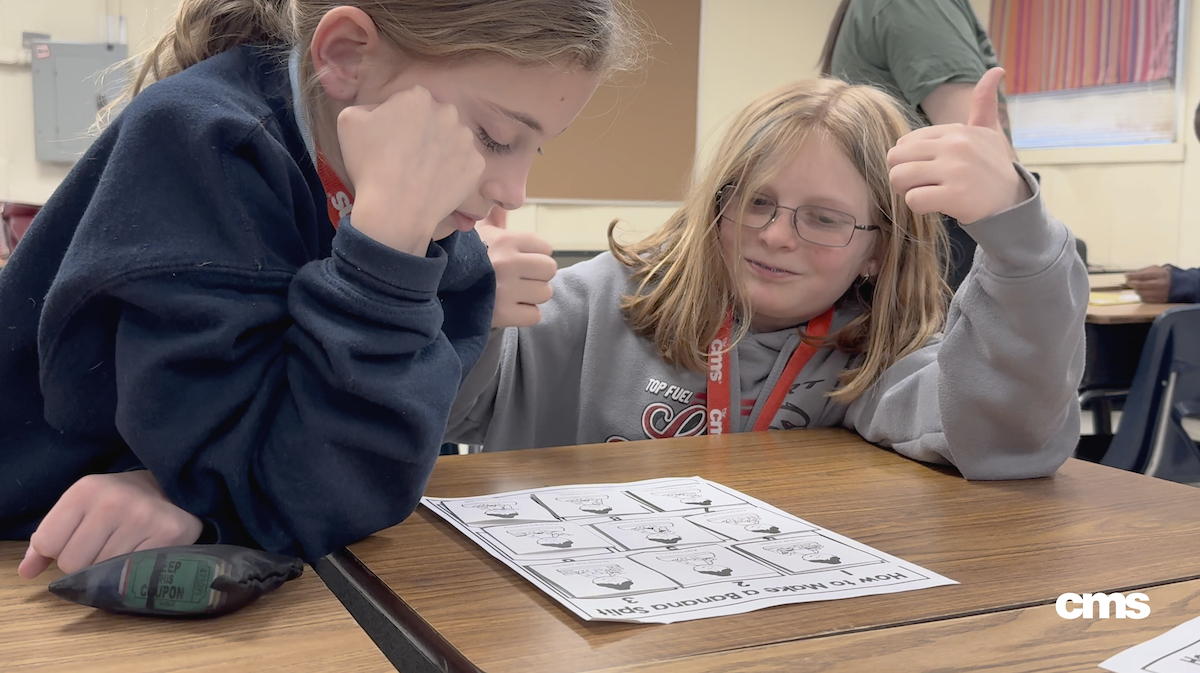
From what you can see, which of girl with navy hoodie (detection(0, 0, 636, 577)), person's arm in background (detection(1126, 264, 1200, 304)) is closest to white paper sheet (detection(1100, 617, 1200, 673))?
girl with navy hoodie (detection(0, 0, 636, 577))

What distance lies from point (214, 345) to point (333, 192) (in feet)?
0.73

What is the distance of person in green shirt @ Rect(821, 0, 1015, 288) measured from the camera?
7.04 feet

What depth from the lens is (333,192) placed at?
2.91ft

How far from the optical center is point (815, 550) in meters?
0.82

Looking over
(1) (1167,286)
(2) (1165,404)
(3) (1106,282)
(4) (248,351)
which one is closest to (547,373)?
(4) (248,351)

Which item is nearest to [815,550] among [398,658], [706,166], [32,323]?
[398,658]

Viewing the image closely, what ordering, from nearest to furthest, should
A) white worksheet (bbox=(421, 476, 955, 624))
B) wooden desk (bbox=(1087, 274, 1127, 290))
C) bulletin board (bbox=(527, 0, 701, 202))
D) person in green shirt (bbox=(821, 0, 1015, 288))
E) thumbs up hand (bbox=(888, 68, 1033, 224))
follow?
white worksheet (bbox=(421, 476, 955, 624)) < thumbs up hand (bbox=(888, 68, 1033, 224)) < person in green shirt (bbox=(821, 0, 1015, 288)) < wooden desk (bbox=(1087, 274, 1127, 290)) < bulletin board (bbox=(527, 0, 701, 202))

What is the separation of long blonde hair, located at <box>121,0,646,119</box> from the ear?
1 cm

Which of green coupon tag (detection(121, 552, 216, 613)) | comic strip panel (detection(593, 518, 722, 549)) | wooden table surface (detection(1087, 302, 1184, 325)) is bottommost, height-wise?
wooden table surface (detection(1087, 302, 1184, 325))

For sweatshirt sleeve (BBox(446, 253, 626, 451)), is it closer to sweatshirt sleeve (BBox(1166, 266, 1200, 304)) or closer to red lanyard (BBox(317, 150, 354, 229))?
red lanyard (BBox(317, 150, 354, 229))

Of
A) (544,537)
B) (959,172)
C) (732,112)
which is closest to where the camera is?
(544,537)

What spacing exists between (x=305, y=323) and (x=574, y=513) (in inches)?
11.9

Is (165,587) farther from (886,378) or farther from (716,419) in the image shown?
(886,378)

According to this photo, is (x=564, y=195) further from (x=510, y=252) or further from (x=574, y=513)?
(x=574, y=513)
